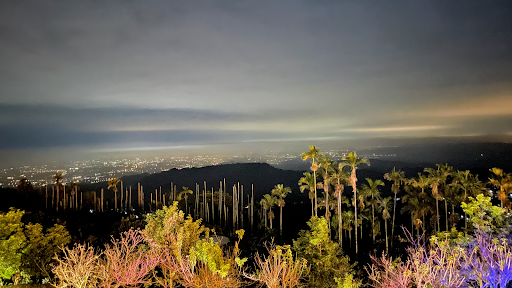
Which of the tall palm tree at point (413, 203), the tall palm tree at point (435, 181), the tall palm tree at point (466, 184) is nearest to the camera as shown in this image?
the tall palm tree at point (466, 184)

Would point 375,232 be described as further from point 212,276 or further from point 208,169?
point 208,169

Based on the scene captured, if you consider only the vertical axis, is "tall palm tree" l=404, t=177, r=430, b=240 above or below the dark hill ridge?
above

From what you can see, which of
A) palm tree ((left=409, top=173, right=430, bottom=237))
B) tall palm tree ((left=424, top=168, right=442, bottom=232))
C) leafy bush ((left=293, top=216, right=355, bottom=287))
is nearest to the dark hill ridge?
palm tree ((left=409, top=173, right=430, bottom=237))

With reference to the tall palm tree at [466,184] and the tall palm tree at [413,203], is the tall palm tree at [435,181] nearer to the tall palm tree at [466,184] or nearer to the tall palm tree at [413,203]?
the tall palm tree at [466,184]

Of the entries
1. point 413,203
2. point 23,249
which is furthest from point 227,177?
point 23,249

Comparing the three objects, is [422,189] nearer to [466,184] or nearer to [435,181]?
[435,181]

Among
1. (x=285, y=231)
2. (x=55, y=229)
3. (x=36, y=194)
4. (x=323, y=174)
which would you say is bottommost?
(x=285, y=231)

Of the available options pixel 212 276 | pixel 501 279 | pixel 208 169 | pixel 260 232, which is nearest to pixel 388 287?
pixel 501 279

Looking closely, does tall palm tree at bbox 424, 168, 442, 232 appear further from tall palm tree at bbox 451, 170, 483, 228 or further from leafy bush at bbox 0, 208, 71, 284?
leafy bush at bbox 0, 208, 71, 284

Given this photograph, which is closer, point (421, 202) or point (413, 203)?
point (413, 203)

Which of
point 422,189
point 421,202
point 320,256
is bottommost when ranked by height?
point 421,202

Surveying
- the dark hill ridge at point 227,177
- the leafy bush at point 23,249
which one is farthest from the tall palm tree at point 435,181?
the dark hill ridge at point 227,177
